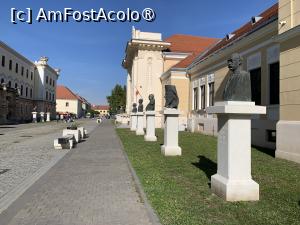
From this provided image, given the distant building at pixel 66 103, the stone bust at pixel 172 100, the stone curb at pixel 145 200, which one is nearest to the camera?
the stone curb at pixel 145 200

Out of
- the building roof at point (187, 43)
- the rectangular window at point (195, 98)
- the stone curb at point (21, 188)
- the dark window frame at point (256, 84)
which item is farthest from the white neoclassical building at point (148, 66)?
the stone curb at point (21, 188)

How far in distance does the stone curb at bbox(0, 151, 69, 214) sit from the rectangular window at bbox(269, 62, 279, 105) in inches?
400

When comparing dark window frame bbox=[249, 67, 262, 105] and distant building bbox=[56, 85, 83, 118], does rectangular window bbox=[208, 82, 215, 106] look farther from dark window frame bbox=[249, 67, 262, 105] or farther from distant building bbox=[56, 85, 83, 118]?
distant building bbox=[56, 85, 83, 118]

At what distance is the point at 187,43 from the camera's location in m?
46.2

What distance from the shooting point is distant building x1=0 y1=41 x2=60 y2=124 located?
54.2 m

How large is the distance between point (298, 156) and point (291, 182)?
3.34 meters

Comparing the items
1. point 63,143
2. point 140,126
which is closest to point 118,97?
point 140,126

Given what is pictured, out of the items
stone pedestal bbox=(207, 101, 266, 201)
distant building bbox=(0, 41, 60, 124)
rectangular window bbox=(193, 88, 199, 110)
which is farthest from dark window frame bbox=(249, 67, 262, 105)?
distant building bbox=(0, 41, 60, 124)

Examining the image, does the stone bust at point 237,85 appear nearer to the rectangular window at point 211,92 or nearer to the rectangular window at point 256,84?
the rectangular window at point 256,84

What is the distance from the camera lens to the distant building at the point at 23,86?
54.2 meters

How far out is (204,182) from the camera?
7.98 metres

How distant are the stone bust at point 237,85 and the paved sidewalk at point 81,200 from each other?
271cm

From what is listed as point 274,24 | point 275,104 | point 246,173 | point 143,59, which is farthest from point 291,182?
point 143,59

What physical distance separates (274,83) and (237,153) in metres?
10.5
